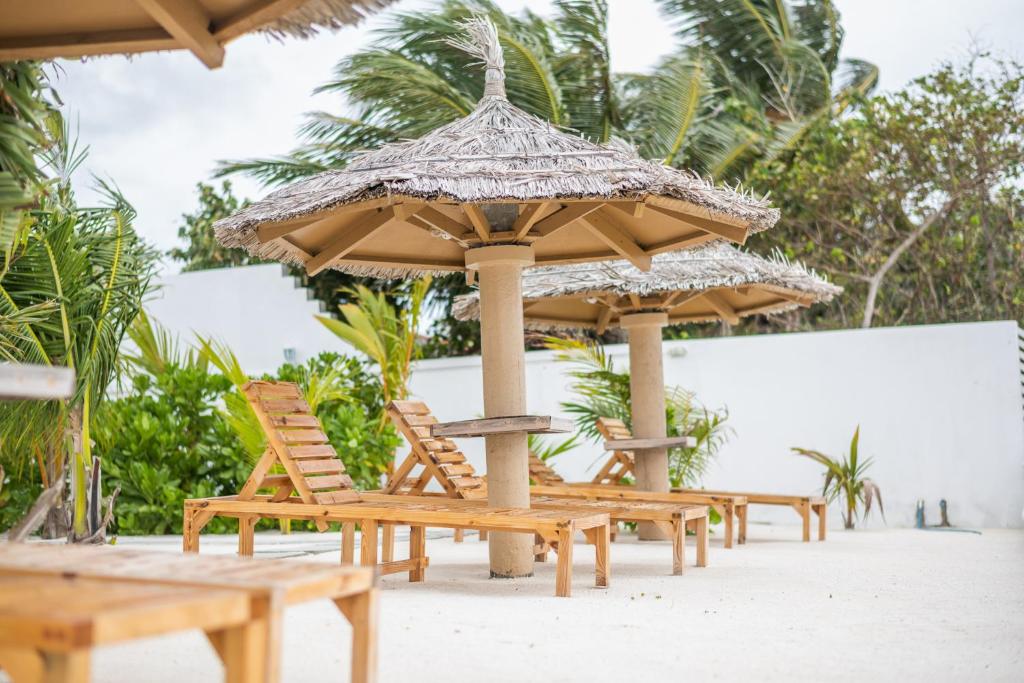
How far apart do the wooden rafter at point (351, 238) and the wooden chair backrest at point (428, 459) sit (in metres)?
1.05

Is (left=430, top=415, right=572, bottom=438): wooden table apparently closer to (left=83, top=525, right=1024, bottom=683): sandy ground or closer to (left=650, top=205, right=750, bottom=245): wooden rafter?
(left=83, top=525, right=1024, bottom=683): sandy ground

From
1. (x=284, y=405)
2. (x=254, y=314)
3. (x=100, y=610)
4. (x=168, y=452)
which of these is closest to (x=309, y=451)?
(x=284, y=405)

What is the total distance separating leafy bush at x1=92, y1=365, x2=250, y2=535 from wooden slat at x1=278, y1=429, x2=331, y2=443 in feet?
11.9

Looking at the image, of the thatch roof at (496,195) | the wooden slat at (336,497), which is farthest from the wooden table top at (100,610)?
the wooden slat at (336,497)

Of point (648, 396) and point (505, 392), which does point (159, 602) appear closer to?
point (505, 392)

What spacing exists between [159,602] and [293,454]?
4.22m

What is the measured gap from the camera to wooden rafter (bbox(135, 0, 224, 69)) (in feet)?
10.2

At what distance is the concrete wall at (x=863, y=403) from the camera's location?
35.1 feet

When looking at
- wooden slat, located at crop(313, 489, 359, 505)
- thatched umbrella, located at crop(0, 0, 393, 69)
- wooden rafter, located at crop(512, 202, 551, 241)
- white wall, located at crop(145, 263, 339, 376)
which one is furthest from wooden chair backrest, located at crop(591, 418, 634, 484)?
thatched umbrella, located at crop(0, 0, 393, 69)

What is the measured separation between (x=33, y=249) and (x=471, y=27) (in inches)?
121

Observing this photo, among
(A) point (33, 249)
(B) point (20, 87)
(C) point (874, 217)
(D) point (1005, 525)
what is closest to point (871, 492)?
(D) point (1005, 525)

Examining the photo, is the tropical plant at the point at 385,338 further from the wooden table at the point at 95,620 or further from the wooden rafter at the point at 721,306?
the wooden table at the point at 95,620

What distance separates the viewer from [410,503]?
6.48 meters

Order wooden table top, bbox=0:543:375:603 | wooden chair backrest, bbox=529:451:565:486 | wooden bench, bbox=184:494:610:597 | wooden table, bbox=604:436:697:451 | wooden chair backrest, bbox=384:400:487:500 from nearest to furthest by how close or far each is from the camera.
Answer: wooden table top, bbox=0:543:375:603 < wooden bench, bbox=184:494:610:597 < wooden chair backrest, bbox=384:400:487:500 < wooden table, bbox=604:436:697:451 < wooden chair backrest, bbox=529:451:565:486
